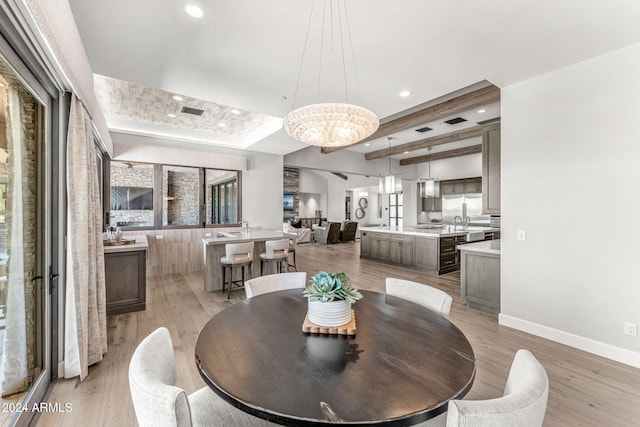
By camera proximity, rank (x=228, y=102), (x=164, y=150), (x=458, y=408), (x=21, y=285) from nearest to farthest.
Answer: (x=458, y=408), (x=21, y=285), (x=228, y=102), (x=164, y=150)

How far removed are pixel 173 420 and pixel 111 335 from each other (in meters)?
2.89

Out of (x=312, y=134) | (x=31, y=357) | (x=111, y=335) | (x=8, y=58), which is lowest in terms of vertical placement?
(x=111, y=335)

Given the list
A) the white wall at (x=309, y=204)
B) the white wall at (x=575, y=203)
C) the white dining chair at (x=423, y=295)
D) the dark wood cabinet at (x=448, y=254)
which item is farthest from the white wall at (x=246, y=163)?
the white wall at (x=309, y=204)

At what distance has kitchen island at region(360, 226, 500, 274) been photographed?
569cm

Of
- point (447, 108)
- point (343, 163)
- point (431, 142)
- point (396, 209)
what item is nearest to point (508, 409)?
point (447, 108)

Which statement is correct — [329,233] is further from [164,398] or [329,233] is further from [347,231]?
[164,398]

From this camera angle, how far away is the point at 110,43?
2.41 metres

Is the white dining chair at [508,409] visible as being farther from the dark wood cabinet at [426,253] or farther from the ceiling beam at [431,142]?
the ceiling beam at [431,142]

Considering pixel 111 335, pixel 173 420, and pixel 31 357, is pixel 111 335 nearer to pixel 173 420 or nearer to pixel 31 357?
pixel 31 357

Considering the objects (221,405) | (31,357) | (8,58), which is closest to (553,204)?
(221,405)

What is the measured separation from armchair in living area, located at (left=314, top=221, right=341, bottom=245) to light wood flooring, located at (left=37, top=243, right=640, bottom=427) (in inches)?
251

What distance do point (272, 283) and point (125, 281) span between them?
8.27 ft

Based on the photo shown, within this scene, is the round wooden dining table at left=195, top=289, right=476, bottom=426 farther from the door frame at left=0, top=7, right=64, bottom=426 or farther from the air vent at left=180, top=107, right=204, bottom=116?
the air vent at left=180, top=107, right=204, bottom=116

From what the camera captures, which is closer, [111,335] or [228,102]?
[111,335]
